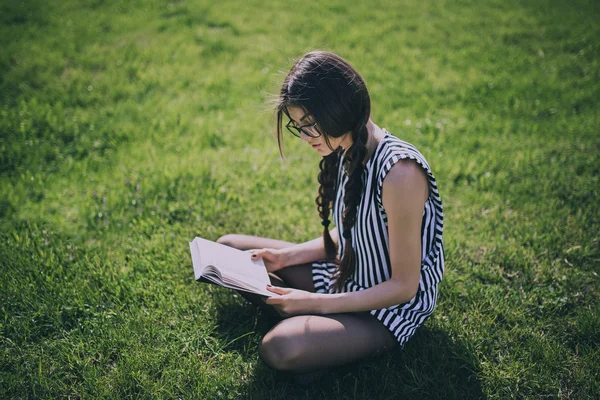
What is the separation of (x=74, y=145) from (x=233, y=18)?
3.81 metres

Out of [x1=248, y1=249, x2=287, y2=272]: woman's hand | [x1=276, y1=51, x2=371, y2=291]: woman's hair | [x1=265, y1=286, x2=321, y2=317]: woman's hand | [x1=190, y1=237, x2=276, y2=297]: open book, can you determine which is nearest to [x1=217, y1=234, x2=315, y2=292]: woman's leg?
[x1=248, y1=249, x2=287, y2=272]: woman's hand

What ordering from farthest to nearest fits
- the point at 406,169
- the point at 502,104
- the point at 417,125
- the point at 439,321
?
the point at 502,104, the point at 417,125, the point at 439,321, the point at 406,169

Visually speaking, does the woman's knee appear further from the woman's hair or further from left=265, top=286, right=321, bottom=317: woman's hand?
the woman's hair

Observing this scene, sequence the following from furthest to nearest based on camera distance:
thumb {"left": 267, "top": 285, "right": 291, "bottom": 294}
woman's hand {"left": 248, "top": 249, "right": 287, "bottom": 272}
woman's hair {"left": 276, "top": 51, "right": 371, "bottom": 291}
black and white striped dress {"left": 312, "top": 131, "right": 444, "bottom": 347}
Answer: woman's hand {"left": 248, "top": 249, "right": 287, "bottom": 272}
thumb {"left": 267, "top": 285, "right": 291, "bottom": 294}
black and white striped dress {"left": 312, "top": 131, "right": 444, "bottom": 347}
woman's hair {"left": 276, "top": 51, "right": 371, "bottom": 291}

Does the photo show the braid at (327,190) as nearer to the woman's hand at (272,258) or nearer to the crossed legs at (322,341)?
the woman's hand at (272,258)

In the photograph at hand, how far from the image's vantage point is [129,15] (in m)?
7.39

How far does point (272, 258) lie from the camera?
2.95m

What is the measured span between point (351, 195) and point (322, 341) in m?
0.79

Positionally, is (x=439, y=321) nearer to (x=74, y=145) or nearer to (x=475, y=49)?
(x=74, y=145)

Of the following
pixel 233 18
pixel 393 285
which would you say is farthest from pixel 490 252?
pixel 233 18

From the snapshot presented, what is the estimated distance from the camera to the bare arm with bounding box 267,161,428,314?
2230mm

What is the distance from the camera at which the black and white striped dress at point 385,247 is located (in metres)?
2.43

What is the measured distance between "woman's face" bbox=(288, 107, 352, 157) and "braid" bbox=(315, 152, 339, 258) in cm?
35

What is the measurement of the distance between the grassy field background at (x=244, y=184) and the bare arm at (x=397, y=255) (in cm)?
46
